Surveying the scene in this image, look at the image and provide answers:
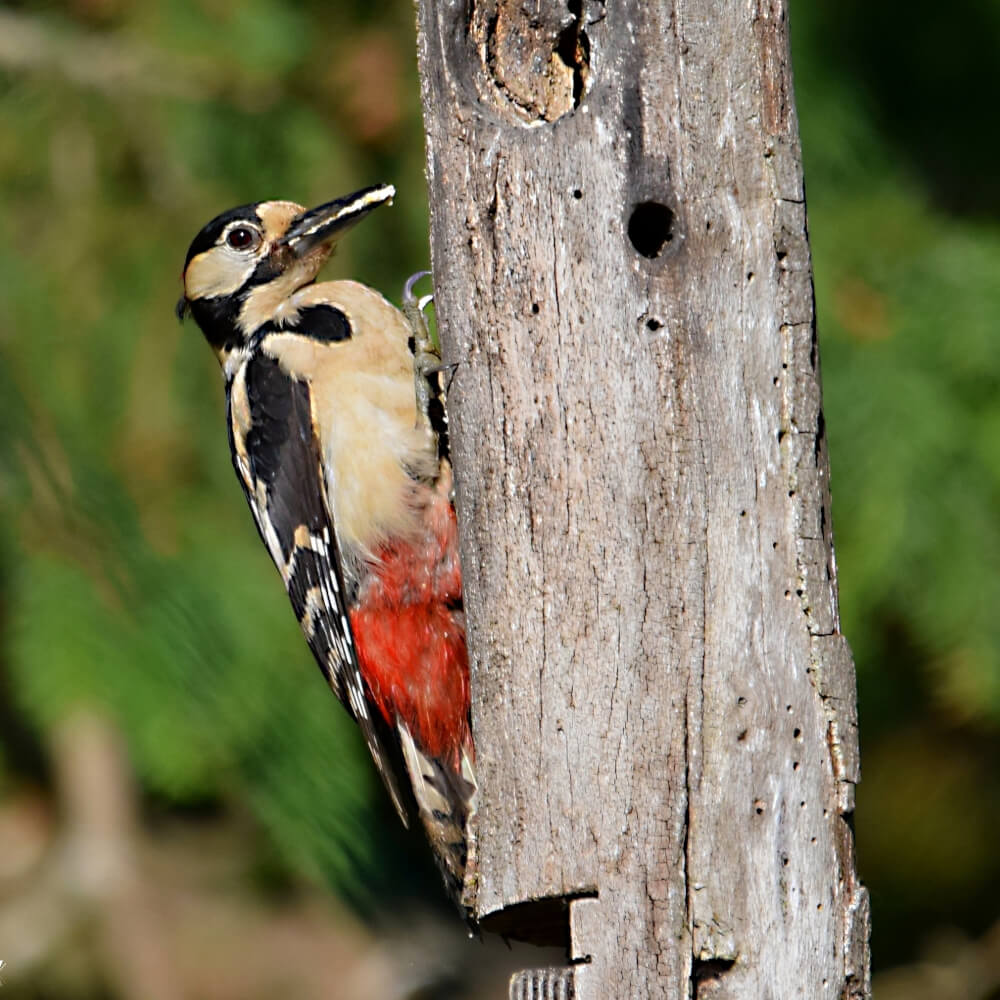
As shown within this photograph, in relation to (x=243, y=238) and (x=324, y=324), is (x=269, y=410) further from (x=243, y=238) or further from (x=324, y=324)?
(x=243, y=238)

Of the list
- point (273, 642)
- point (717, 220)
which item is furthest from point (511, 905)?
point (273, 642)

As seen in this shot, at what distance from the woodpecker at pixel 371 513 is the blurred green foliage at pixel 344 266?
1.38 ft

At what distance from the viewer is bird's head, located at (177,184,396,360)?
352cm

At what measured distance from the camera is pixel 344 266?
4395 mm

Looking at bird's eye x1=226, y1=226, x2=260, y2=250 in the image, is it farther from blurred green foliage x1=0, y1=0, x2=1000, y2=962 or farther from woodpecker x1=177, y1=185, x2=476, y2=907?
blurred green foliage x1=0, y1=0, x2=1000, y2=962

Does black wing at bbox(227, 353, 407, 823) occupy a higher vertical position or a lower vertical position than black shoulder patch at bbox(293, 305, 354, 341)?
lower

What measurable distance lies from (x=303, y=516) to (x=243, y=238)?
2.58 feet

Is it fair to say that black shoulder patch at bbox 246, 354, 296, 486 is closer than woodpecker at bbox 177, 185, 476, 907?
No

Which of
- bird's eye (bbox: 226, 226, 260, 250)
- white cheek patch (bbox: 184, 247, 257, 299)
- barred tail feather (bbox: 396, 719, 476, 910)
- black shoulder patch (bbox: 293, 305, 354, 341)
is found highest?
bird's eye (bbox: 226, 226, 260, 250)

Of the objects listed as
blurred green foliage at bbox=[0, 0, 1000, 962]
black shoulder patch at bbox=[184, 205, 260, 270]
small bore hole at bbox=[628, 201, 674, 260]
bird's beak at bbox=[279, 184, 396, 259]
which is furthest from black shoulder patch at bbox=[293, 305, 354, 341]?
small bore hole at bbox=[628, 201, 674, 260]

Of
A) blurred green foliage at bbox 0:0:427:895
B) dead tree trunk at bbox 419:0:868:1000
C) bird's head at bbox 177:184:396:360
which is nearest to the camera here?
dead tree trunk at bbox 419:0:868:1000

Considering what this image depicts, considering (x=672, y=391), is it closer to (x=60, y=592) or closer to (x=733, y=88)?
(x=733, y=88)

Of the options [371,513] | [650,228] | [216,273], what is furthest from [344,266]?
[650,228]

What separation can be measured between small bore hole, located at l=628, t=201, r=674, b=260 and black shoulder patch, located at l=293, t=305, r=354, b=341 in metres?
1.16
